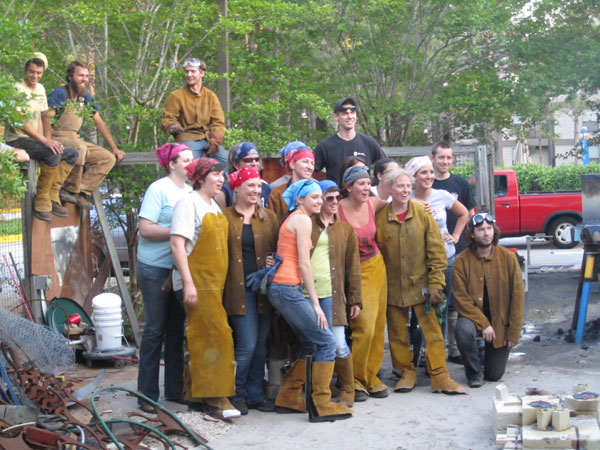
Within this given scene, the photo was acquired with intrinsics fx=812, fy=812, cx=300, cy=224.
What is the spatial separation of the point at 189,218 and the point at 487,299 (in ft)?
9.33

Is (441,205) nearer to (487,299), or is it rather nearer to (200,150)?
(487,299)

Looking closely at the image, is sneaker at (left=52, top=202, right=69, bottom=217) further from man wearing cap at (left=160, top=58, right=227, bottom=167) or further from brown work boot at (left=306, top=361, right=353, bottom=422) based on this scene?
brown work boot at (left=306, top=361, right=353, bottom=422)

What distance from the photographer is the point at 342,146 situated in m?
7.70

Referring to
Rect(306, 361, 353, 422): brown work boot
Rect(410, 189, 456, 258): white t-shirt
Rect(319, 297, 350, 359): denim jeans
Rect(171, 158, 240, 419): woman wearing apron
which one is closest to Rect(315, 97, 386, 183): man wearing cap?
Rect(410, 189, 456, 258): white t-shirt

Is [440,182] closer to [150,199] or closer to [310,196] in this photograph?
[310,196]

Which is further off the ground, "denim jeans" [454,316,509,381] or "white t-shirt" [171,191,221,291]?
"white t-shirt" [171,191,221,291]

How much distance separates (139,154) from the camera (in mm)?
9008

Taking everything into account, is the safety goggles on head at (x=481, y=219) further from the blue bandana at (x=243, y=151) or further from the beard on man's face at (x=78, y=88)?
the beard on man's face at (x=78, y=88)

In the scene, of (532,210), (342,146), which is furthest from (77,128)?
(532,210)

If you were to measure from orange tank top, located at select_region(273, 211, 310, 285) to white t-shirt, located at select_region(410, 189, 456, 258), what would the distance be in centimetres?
178

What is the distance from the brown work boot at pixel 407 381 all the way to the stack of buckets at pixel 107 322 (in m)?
2.87

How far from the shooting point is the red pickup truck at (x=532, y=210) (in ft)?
58.4

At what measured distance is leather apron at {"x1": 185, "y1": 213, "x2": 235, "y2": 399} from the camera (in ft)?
20.2

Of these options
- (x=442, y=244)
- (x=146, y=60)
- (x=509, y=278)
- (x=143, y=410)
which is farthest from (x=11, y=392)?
(x=146, y=60)
